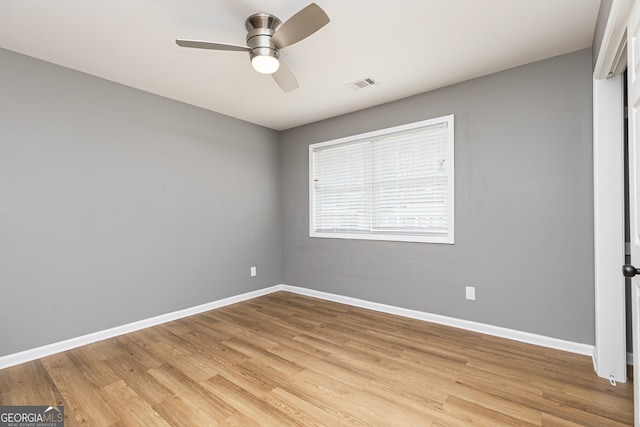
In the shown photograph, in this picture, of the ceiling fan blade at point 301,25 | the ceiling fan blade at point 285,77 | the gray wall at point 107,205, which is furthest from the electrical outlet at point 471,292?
the gray wall at point 107,205

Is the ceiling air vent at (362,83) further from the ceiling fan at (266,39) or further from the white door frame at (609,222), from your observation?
the white door frame at (609,222)

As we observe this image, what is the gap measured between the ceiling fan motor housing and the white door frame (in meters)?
2.13

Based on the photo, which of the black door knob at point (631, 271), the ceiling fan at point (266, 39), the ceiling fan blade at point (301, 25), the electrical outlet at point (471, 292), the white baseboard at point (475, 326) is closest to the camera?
the black door knob at point (631, 271)

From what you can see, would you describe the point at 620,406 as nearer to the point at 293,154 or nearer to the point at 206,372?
the point at 206,372

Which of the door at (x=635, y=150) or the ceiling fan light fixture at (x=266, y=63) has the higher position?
the ceiling fan light fixture at (x=266, y=63)

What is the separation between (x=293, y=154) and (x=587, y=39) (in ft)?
11.0

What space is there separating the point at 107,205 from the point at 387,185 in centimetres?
297

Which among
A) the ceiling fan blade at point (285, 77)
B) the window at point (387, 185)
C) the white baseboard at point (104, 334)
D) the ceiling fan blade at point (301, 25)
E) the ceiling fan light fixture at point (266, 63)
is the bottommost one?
the white baseboard at point (104, 334)

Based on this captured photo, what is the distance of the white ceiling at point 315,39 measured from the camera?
192cm

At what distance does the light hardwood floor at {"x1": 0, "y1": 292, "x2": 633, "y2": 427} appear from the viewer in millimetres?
1720

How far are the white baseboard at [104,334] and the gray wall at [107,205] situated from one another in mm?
54

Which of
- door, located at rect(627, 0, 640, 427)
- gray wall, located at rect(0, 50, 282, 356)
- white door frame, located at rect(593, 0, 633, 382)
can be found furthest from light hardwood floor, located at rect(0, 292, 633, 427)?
door, located at rect(627, 0, 640, 427)

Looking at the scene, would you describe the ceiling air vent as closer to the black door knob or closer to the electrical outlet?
the electrical outlet

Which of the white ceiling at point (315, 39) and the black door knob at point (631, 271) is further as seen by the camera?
the white ceiling at point (315, 39)
